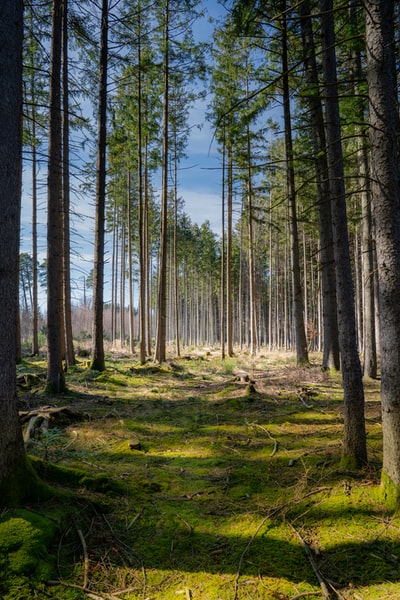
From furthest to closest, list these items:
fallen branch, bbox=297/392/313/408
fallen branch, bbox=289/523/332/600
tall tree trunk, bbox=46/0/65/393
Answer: tall tree trunk, bbox=46/0/65/393 < fallen branch, bbox=297/392/313/408 < fallen branch, bbox=289/523/332/600

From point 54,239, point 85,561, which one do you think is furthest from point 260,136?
point 85,561

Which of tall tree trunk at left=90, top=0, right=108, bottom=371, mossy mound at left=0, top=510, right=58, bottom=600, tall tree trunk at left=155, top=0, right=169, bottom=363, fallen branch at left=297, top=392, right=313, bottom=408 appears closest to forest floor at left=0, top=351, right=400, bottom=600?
mossy mound at left=0, top=510, right=58, bottom=600

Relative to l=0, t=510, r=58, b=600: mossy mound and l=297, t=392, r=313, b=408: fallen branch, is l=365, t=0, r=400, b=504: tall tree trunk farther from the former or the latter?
l=297, t=392, r=313, b=408: fallen branch

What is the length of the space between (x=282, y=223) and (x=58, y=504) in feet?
93.8

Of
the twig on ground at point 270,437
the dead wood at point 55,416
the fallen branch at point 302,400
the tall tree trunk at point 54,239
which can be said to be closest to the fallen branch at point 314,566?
the twig on ground at point 270,437

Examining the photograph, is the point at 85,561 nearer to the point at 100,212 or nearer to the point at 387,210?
the point at 387,210

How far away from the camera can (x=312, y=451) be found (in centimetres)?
460

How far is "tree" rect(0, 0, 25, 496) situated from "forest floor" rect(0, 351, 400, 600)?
551 mm

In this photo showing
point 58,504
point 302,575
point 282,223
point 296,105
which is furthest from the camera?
point 282,223

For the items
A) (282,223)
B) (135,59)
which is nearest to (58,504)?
(135,59)

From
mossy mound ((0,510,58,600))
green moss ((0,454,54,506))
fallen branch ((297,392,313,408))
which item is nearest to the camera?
mossy mound ((0,510,58,600))

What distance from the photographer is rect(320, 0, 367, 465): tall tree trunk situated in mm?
3855

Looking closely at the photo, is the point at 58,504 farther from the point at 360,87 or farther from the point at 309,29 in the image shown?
the point at 309,29

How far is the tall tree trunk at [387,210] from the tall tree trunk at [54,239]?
680 centimetres
